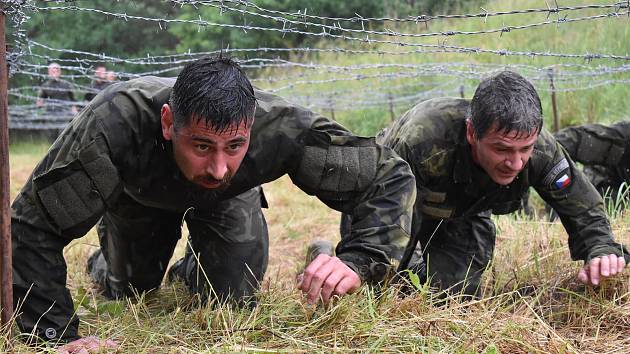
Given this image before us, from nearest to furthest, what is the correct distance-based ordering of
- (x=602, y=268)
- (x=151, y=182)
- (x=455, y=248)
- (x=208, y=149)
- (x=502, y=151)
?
(x=208, y=149)
(x=151, y=182)
(x=602, y=268)
(x=502, y=151)
(x=455, y=248)

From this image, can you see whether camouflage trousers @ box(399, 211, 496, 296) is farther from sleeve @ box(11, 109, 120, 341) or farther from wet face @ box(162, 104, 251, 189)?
sleeve @ box(11, 109, 120, 341)

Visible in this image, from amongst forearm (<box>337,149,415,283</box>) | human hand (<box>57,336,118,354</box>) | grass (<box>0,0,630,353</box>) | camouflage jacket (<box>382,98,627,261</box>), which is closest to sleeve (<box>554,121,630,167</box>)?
grass (<box>0,0,630,353</box>)

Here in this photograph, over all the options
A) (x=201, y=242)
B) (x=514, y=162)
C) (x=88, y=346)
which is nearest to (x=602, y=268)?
(x=514, y=162)

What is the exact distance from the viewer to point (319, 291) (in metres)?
2.91

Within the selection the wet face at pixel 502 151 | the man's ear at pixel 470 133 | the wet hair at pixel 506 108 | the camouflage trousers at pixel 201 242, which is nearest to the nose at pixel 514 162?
the wet face at pixel 502 151

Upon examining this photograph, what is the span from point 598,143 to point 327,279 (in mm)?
4385

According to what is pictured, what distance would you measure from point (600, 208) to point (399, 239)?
1.42 metres

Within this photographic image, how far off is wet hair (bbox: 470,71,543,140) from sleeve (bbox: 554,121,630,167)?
8.65ft

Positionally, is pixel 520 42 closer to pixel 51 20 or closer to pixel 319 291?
pixel 319 291

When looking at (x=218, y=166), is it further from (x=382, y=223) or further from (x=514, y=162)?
(x=514, y=162)

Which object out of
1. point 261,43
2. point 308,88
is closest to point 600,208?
point 308,88

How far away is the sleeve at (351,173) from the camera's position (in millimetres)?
3334

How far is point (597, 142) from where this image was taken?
667 cm

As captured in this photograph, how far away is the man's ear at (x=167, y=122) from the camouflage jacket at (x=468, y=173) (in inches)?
52.1
